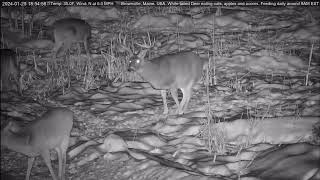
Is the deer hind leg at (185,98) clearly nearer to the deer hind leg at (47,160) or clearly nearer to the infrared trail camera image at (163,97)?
the infrared trail camera image at (163,97)

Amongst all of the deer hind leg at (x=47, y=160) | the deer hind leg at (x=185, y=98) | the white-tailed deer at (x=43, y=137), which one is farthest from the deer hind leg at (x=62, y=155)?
the deer hind leg at (x=185, y=98)

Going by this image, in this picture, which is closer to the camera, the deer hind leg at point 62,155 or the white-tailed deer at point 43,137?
the white-tailed deer at point 43,137

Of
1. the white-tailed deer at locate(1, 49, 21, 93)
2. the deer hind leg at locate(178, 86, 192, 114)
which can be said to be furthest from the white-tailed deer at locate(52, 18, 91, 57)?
the deer hind leg at locate(178, 86, 192, 114)

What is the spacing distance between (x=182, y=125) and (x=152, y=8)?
7.93 metres

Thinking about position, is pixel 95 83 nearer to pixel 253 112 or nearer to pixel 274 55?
pixel 253 112

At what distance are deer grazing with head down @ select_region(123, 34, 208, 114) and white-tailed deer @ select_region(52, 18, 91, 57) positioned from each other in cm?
335

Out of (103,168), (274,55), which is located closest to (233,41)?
(274,55)

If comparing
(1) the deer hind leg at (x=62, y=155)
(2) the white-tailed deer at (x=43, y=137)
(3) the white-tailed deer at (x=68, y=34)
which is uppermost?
(3) the white-tailed deer at (x=68, y=34)

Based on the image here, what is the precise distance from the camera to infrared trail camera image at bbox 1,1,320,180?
476 centimetres

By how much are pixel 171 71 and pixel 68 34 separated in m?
4.05

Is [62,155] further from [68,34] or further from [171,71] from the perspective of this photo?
[68,34]

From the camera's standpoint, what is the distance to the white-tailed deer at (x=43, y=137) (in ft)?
14.1

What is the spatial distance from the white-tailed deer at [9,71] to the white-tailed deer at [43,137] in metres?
2.44

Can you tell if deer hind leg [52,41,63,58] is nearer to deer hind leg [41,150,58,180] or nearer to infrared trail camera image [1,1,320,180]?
infrared trail camera image [1,1,320,180]
